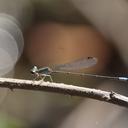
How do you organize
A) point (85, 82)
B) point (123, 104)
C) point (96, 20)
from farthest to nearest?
point (85, 82), point (96, 20), point (123, 104)

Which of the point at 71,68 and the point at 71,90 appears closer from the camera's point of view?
the point at 71,90

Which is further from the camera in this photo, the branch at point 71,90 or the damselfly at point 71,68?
the damselfly at point 71,68

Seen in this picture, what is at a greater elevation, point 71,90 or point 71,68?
point 71,68

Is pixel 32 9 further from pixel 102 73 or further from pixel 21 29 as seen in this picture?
pixel 102 73

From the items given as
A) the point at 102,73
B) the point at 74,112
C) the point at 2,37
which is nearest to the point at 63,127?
the point at 74,112

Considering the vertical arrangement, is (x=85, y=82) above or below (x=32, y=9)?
below

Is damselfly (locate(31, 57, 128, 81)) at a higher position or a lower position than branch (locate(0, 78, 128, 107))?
higher

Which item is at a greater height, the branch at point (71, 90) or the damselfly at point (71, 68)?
the damselfly at point (71, 68)

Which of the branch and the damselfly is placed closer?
the branch
